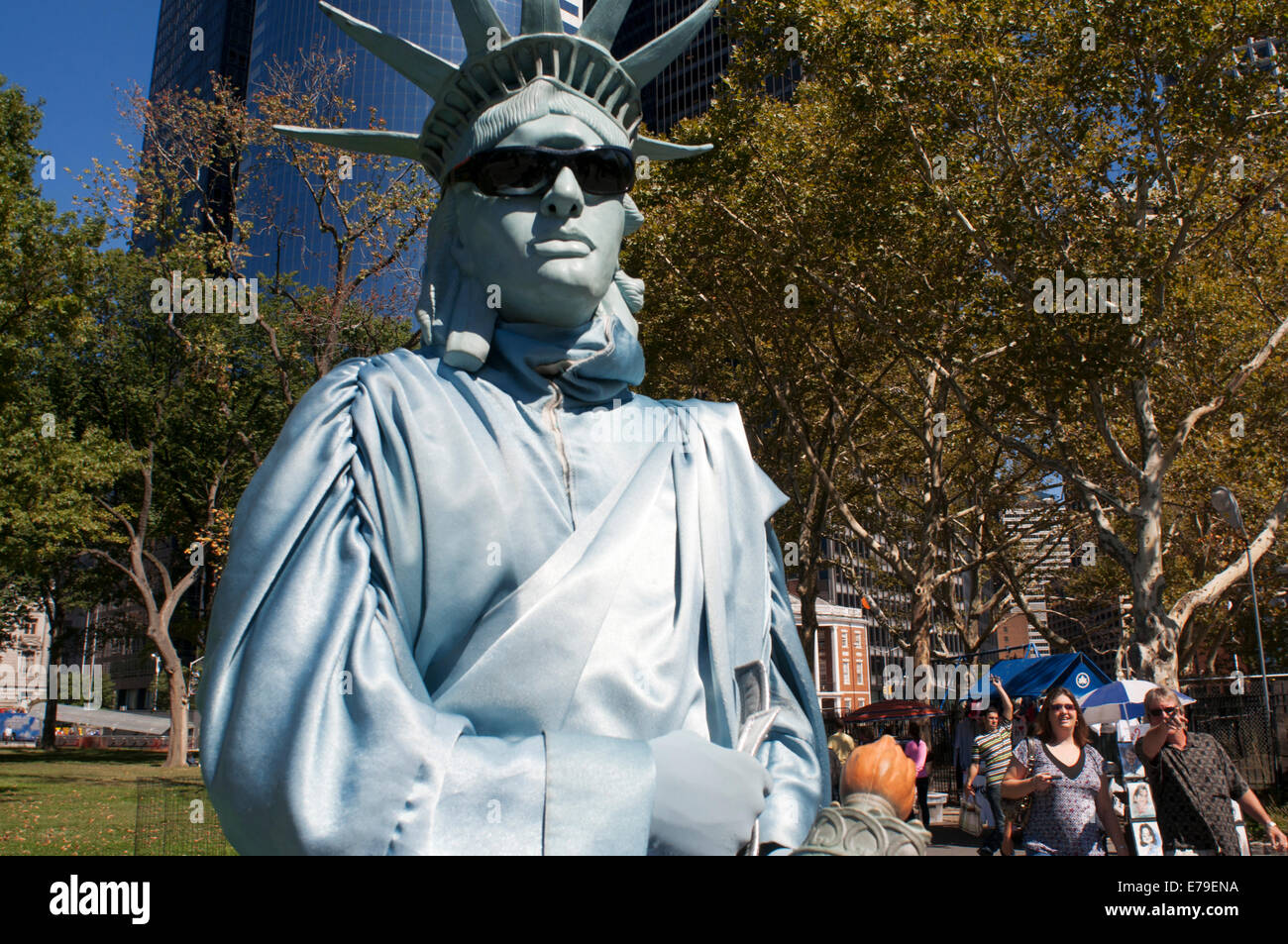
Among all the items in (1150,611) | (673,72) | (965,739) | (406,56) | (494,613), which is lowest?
(965,739)

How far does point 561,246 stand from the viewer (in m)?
1.94

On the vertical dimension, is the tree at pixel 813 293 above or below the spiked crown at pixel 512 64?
above

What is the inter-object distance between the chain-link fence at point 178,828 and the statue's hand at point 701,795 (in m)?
6.68

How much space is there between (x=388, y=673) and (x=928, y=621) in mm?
20112

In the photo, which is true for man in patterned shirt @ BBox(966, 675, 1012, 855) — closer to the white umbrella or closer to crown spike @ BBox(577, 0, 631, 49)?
the white umbrella

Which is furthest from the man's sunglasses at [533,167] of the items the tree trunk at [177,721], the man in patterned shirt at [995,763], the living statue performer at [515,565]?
the tree trunk at [177,721]

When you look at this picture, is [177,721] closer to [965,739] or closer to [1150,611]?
[965,739]

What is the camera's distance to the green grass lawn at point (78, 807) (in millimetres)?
11359

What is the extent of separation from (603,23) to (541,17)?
0.13m

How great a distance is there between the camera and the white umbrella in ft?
39.4

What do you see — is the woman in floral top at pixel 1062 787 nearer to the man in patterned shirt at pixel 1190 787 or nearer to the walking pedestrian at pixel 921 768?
the man in patterned shirt at pixel 1190 787

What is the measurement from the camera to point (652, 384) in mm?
22078

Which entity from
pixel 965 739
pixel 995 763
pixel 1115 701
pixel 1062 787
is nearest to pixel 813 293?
pixel 965 739
